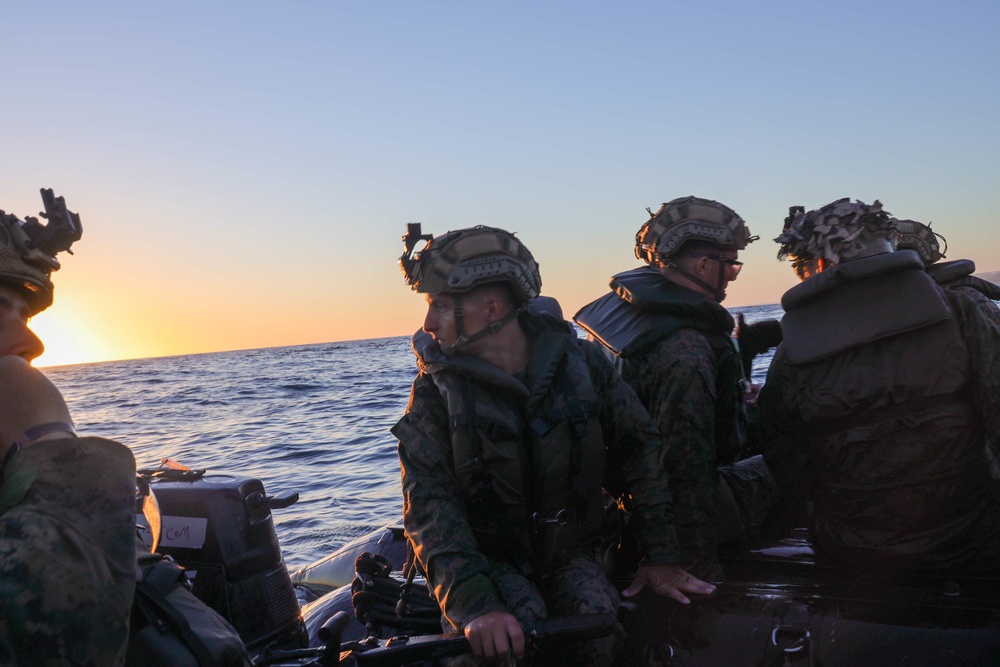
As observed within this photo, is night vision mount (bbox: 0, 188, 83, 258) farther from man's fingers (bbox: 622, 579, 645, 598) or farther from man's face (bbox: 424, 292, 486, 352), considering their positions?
man's fingers (bbox: 622, 579, 645, 598)

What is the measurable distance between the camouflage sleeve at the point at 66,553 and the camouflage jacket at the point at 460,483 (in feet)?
4.61

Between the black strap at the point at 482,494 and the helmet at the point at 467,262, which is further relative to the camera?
the helmet at the point at 467,262

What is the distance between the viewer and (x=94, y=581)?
167 centimetres

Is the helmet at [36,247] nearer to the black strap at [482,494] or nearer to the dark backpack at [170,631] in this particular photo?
the dark backpack at [170,631]

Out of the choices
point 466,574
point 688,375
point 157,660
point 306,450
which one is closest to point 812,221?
point 688,375

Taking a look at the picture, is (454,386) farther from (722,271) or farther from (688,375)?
(722,271)

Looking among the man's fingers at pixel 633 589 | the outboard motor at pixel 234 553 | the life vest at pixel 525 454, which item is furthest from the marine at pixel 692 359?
the outboard motor at pixel 234 553

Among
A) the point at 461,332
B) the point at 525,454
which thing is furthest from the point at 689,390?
the point at 461,332

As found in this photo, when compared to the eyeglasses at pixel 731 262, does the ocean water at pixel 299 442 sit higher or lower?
lower

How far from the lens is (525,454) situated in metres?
3.21

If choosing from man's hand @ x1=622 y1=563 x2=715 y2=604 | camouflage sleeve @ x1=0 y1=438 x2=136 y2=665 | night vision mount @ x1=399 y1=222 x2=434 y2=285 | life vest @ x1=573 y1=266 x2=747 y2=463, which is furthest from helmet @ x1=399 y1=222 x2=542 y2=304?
camouflage sleeve @ x1=0 y1=438 x2=136 y2=665

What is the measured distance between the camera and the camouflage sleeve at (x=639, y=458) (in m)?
3.37

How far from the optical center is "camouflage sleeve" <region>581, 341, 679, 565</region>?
3.37 meters

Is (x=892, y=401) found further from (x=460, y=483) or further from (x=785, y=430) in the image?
(x=460, y=483)
